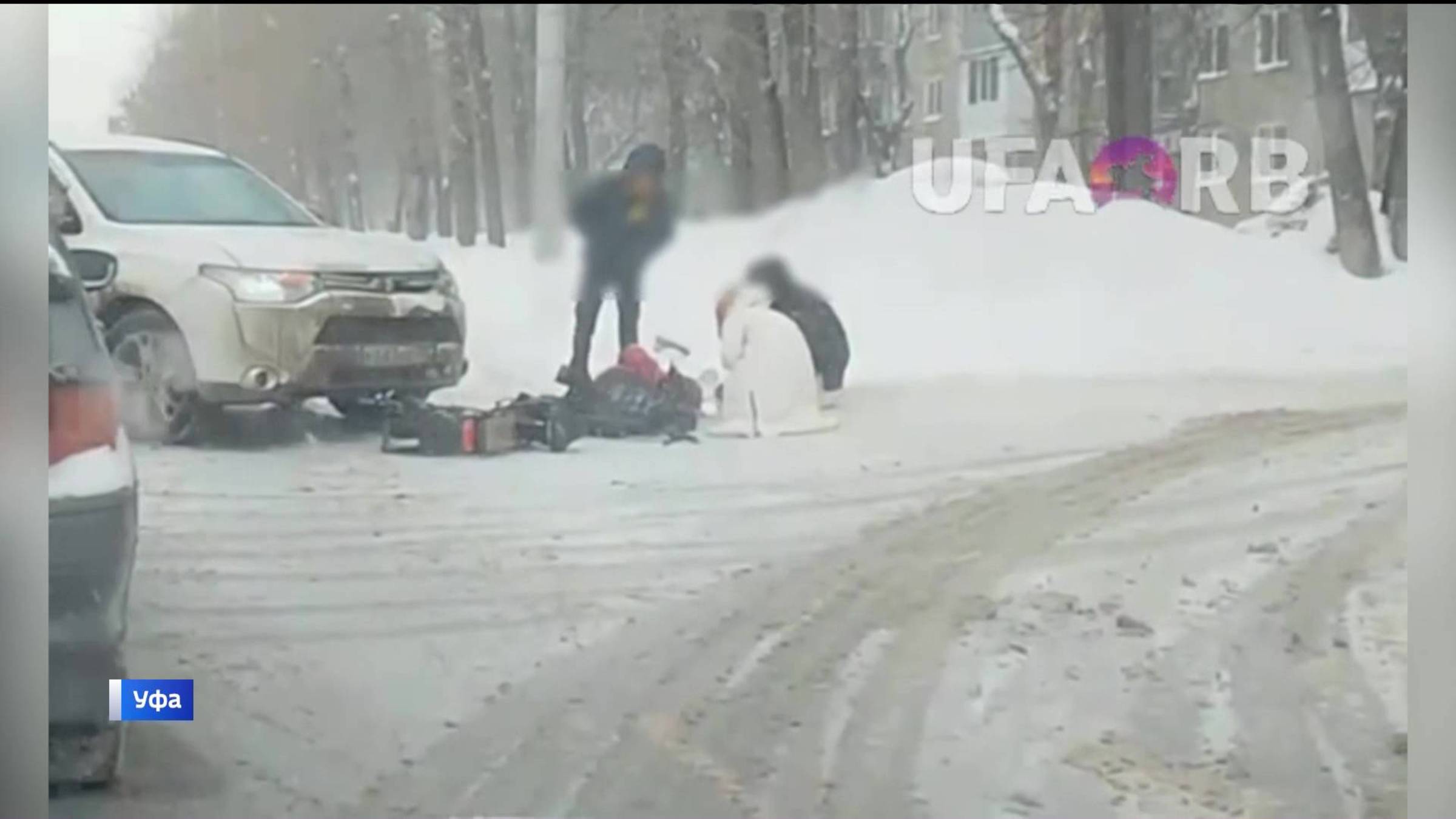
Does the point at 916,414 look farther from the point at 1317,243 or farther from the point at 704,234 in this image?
the point at 1317,243

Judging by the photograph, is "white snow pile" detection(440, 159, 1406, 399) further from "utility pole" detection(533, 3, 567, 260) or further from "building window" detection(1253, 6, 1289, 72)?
"building window" detection(1253, 6, 1289, 72)

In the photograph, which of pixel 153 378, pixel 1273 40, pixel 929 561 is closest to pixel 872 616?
pixel 929 561

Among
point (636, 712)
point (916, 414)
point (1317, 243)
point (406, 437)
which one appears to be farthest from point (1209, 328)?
point (406, 437)

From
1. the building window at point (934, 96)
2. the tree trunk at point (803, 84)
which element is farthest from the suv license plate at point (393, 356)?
the building window at point (934, 96)

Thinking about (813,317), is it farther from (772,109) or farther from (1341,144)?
(1341,144)

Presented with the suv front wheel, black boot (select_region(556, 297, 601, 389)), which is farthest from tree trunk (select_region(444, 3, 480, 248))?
the suv front wheel
